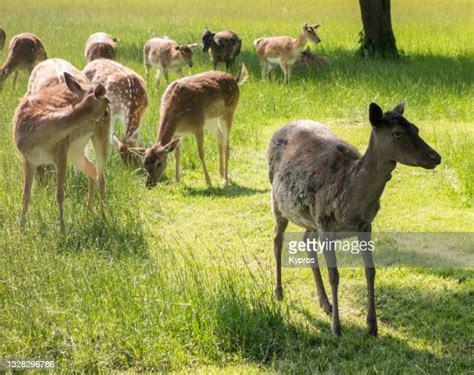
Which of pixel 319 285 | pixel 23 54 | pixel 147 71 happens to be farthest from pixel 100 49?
pixel 319 285

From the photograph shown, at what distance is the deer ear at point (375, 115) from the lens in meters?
5.16

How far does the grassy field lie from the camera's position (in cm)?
527

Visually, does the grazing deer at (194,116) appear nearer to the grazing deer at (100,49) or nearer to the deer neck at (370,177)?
the deer neck at (370,177)

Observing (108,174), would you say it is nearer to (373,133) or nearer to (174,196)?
(174,196)

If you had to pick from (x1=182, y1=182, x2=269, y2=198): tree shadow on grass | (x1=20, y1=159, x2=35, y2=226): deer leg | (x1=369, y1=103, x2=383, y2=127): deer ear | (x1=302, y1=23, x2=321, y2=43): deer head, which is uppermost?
(x1=369, y1=103, x2=383, y2=127): deer ear

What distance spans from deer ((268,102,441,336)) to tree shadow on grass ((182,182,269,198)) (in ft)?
9.94

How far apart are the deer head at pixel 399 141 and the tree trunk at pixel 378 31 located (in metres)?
12.4

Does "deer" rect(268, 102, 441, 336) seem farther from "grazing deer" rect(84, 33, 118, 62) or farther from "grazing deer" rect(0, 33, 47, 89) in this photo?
"grazing deer" rect(0, 33, 47, 89)

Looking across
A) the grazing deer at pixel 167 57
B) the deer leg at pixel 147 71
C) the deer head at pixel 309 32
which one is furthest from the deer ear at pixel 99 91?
the deer head at pixel 309 32

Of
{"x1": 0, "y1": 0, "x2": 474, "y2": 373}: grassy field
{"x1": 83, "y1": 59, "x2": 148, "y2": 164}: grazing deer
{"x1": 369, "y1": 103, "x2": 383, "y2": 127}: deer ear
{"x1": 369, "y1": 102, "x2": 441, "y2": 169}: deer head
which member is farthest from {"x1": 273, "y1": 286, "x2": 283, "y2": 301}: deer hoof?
{"x1": 83, "y1": 59, "x2": 148, "y2": 164}: grazing deer

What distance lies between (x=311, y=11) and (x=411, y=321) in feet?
70.8

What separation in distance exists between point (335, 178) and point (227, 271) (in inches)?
44.6

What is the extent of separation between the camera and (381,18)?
17531mm

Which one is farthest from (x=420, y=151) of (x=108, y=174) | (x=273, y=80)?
(x=273, y=80)
